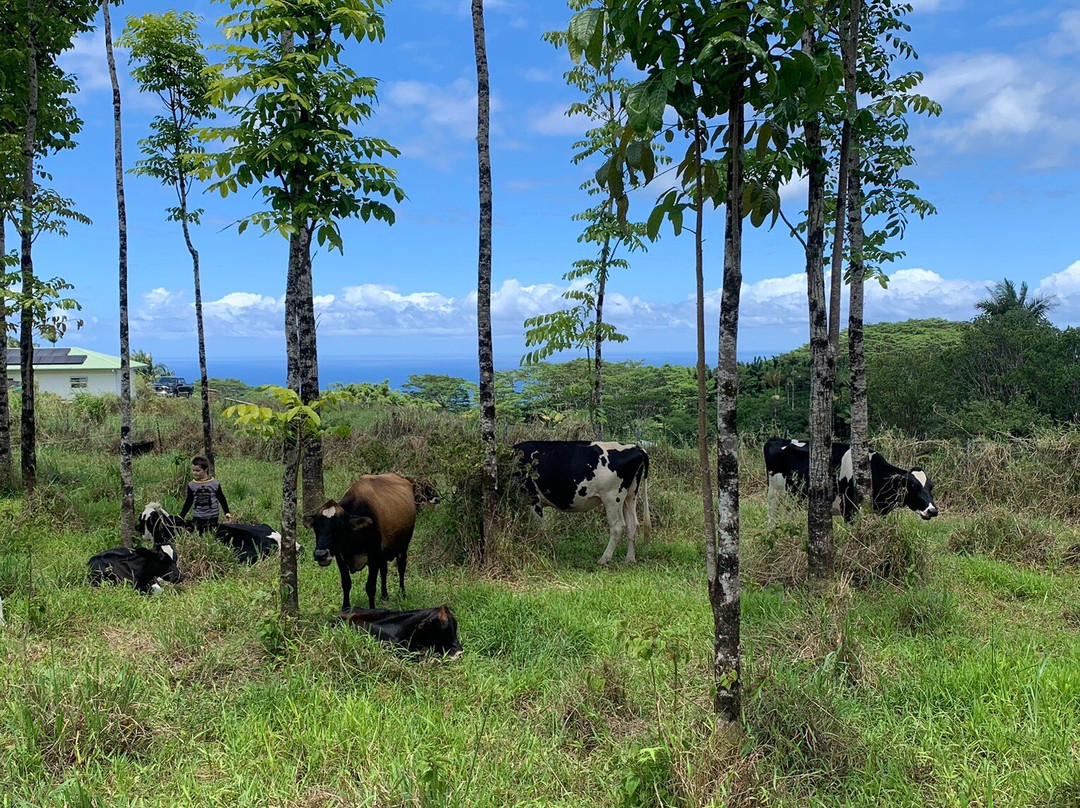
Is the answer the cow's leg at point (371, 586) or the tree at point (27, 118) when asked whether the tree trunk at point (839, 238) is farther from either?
the tree at point (27, 118)

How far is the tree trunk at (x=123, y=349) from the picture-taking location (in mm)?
9055

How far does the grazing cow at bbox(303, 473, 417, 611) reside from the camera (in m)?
6.67

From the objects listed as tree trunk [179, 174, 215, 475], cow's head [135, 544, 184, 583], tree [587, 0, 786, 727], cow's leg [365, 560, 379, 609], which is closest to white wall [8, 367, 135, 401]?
tree trunk [179, 174, 215, 475]

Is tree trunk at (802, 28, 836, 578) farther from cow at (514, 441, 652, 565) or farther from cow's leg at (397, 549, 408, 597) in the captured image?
cow's leg at (397, 549, 408, 597)

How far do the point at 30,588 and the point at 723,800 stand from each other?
6.36 meters

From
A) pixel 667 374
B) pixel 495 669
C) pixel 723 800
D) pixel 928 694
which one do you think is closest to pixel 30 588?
pixel 495 669

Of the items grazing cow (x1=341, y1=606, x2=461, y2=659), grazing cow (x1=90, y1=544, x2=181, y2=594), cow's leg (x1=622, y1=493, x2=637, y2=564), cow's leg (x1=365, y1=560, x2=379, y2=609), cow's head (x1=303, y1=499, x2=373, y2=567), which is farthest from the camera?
cow's leg (x1=622, y1=493, x2=637, y2=564)

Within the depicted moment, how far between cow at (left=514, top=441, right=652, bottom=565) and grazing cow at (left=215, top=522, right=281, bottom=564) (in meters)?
3.33

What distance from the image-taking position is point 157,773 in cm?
404

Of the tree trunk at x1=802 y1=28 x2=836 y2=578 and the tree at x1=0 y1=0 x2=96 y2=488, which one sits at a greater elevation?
the tree at x1=0 y1=0 x2=96 y2=488

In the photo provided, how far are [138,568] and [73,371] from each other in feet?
142

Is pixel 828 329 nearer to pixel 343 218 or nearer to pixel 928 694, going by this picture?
pixel 928 694

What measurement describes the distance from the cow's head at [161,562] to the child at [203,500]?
3.57 feet

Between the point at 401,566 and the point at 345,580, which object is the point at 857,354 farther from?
the point at 345,580
